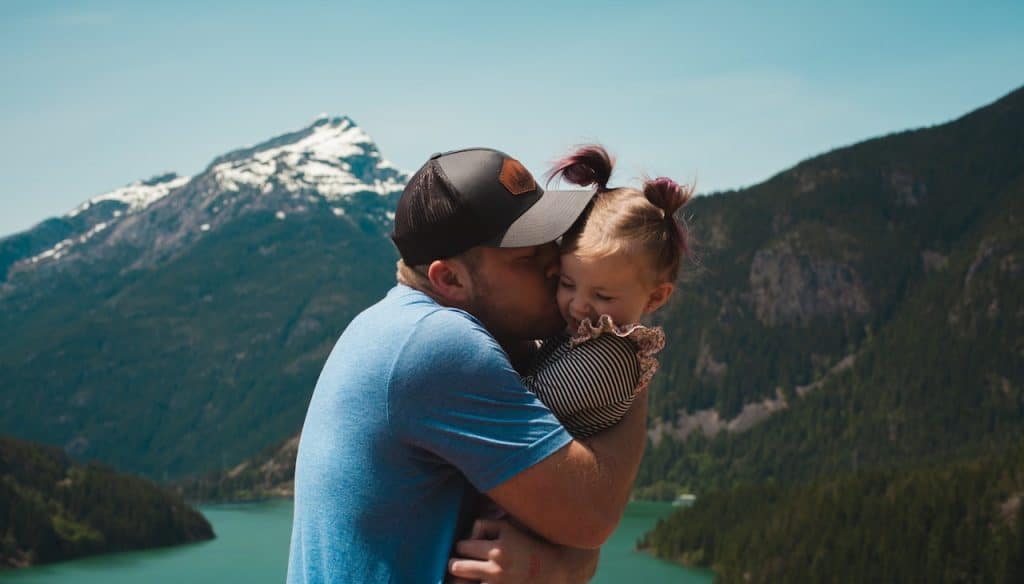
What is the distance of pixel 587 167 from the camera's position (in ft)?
17.0

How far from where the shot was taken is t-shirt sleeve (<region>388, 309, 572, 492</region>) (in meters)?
4.09

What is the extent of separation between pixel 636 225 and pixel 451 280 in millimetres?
724

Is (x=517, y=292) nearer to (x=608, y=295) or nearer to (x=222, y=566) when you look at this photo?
(x=608, y=295)

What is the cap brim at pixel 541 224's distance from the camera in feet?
14.6

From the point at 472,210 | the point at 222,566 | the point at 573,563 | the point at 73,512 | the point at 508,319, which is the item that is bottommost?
the point at 222,566

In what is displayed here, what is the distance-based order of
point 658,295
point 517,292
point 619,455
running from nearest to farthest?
point 619,455
point 517,292
point 658,295

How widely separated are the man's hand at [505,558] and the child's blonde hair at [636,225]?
106 centimetres

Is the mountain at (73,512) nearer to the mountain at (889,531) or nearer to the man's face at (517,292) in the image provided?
the mountain at (889,531)

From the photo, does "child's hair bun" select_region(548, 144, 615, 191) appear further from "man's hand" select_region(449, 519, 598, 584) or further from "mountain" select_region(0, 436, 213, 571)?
"mountain" select_region(0, 436, 213, 571)

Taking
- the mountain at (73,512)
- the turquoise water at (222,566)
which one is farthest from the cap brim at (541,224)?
the mountain at (73,512)

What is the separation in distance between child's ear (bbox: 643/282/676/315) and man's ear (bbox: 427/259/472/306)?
2.52 feet

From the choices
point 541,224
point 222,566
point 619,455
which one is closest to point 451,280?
point 541,224

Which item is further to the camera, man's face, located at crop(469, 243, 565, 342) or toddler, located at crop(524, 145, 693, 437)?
man's face, located at crop(469, 243, 565, 342)

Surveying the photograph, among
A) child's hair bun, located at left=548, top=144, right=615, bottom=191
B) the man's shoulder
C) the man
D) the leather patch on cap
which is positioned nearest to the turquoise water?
child's hair bun, located at left=548, top=144, right=615, bottom=191
